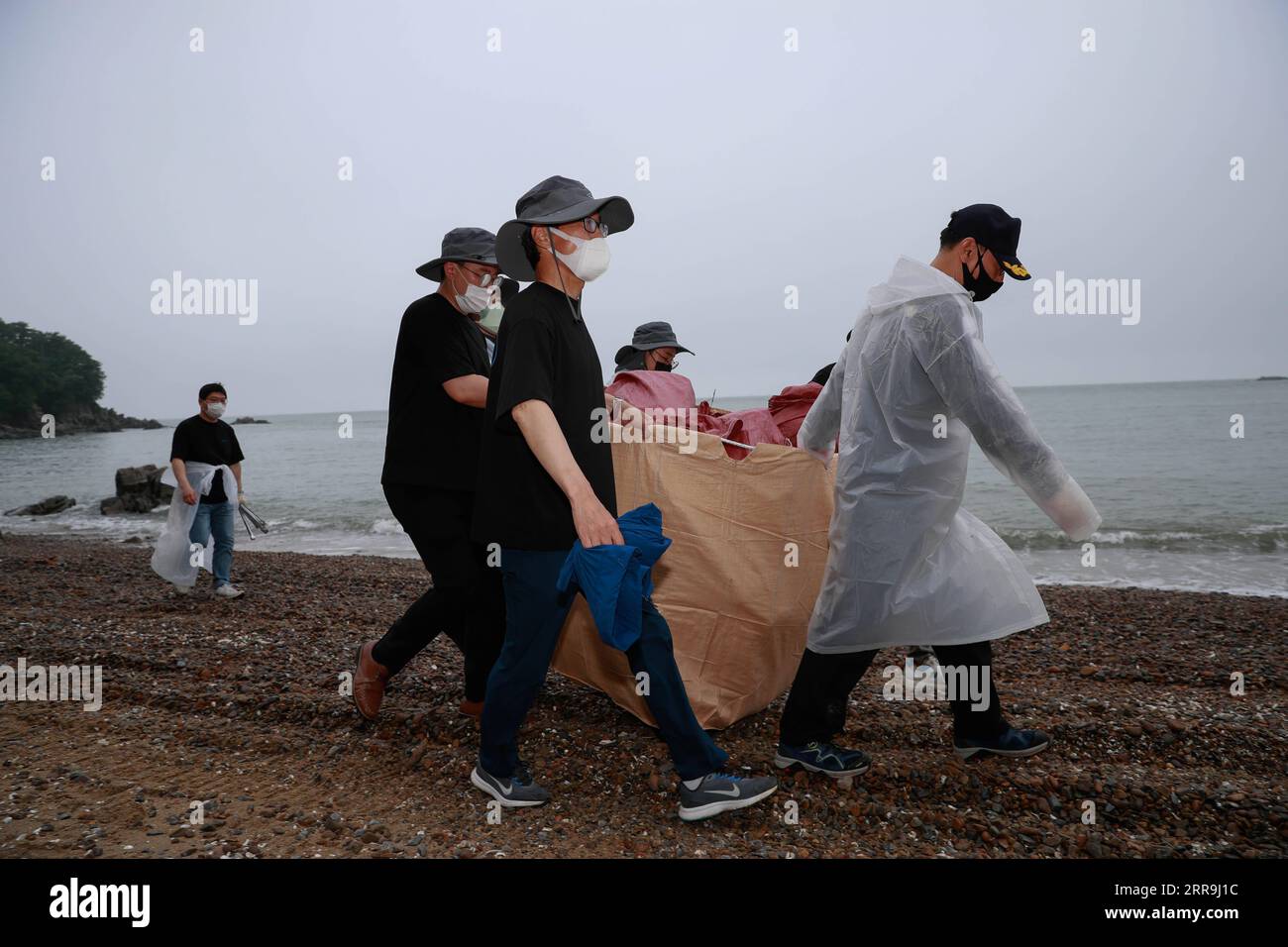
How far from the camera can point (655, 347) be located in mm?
4922

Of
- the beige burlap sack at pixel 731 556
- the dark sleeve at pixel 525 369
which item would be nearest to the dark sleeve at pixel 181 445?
the beige burlap sack at pixel 731 556

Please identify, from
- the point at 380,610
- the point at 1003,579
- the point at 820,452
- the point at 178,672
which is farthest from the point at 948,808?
the point at 380,610

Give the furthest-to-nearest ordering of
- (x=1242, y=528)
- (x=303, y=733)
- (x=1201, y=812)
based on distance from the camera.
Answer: (x=1242, y=528) < (x=303, y=733) < (x=1201, y=812)

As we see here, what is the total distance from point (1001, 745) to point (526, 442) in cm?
211

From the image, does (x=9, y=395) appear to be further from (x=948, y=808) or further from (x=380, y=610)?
(x=948, y=808)

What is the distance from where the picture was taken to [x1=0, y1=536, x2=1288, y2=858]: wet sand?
2.32 metres

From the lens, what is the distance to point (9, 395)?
5591cm

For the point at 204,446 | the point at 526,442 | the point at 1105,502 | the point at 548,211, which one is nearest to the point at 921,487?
the point at 526,442

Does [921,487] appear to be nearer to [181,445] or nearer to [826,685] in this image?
[826,685]

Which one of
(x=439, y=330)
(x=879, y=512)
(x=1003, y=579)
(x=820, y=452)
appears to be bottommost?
(x=1003, y=579)

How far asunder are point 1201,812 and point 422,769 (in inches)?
105

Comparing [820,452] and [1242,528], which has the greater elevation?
[820,452]
